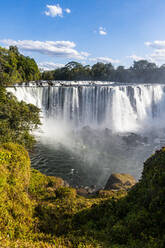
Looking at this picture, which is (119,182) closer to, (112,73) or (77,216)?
(77,216)

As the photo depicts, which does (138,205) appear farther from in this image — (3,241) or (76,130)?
(76,130)

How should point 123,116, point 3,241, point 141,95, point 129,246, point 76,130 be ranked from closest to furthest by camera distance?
point 3,241 → point 129,246 → point 76,130 → point 123,116 → point 141,95

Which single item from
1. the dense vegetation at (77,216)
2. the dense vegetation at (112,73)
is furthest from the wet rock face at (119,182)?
the dense vegetation at (112,73)

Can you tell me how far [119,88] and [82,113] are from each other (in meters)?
7.57

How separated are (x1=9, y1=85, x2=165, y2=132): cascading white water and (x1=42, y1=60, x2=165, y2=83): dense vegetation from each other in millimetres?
31123

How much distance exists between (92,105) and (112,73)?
1588 inches

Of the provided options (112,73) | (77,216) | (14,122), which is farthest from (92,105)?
(112,73)

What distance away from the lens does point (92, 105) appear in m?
28.0

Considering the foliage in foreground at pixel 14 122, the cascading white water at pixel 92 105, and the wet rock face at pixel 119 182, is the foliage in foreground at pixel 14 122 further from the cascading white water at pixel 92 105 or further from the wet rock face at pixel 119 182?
the cascading white water at pixel 92 105

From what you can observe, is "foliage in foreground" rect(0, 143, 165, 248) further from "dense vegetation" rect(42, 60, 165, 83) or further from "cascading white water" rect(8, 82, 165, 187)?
"dense vegetation" rect(42, 60, 165, 83)

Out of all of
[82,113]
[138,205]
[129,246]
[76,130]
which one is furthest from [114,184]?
[82,113]

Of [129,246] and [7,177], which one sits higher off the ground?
[7,177]

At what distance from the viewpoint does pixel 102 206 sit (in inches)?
214

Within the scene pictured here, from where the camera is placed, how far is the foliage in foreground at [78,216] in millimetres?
3818
